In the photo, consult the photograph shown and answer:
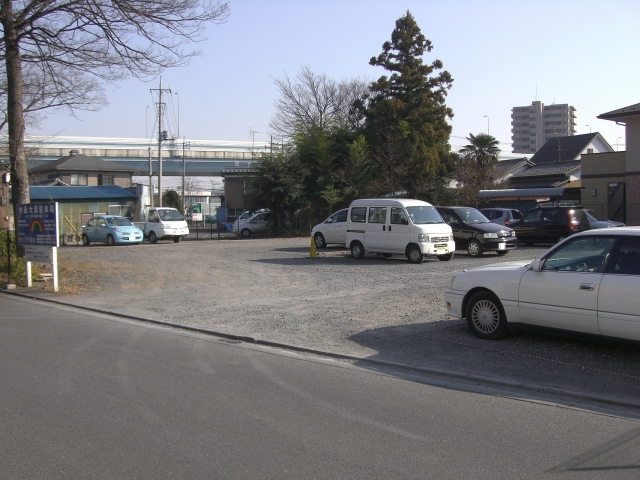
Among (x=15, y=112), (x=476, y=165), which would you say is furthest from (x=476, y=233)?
(x=476, y=165)

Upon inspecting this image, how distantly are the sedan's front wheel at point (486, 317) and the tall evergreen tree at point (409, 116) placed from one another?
2823cm

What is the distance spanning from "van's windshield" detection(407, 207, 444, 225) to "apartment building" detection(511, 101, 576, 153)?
146861mm

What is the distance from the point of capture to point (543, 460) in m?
4.77

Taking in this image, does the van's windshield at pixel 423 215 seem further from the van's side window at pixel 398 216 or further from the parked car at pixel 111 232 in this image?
the parked car at pixel 111 232

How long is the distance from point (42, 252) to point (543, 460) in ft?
46.9

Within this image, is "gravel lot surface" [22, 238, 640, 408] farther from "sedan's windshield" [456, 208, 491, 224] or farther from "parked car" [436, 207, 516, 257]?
"sedan's windshield" [456, 208, 491, 224]

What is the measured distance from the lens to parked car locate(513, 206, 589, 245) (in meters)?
24.1

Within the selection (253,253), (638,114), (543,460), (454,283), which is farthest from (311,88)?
(543,460)

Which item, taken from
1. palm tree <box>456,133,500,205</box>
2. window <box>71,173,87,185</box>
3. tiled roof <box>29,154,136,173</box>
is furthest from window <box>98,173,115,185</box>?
palm tree <box>456,133,500,205</box>

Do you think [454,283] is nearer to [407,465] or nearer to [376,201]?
[407,465]

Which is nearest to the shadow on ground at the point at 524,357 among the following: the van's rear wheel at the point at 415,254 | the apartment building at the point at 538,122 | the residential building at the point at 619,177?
the van's rear wheel at the point at 415,254

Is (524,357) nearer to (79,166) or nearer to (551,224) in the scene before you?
(551,224)

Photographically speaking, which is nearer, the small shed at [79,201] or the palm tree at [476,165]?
the small shed at [79,201]

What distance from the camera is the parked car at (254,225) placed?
39.6m
